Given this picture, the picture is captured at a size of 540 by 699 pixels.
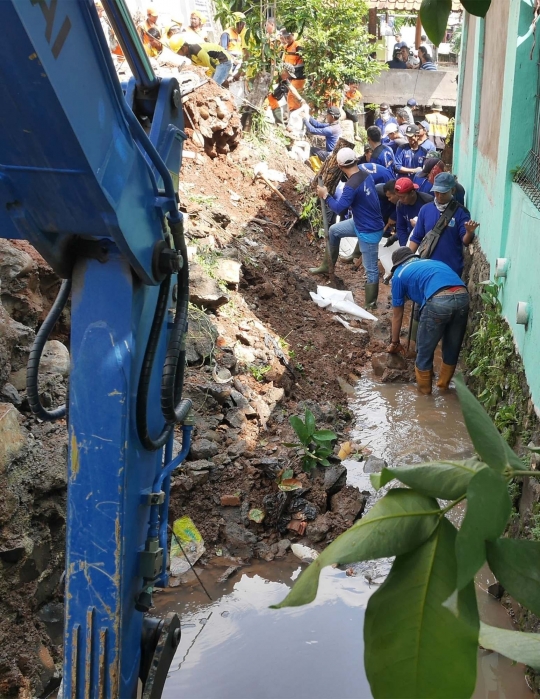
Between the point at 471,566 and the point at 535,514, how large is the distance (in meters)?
3.47

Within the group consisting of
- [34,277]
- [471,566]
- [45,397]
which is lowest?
[45,397]

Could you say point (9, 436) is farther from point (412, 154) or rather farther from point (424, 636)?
point (412, 154)

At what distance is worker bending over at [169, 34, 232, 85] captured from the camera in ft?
41.9

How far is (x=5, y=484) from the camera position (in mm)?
3672

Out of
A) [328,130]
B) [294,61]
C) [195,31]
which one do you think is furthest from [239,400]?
[294,61]

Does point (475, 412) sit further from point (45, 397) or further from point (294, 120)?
point (294, 120)

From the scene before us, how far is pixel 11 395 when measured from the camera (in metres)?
4.14

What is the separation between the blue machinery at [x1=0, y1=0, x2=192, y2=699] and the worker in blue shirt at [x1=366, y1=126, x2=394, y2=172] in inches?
376

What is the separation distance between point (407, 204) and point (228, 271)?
290 centimetres

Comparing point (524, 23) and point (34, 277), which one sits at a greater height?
point (524, 23)

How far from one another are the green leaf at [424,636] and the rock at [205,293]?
643cm

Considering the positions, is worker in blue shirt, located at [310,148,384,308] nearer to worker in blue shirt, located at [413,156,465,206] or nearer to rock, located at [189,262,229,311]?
worker in blue shirt, located at [413,156,465,206]

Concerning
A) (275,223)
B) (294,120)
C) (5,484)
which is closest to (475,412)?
(5,484)

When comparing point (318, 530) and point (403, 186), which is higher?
point (403, 186)
